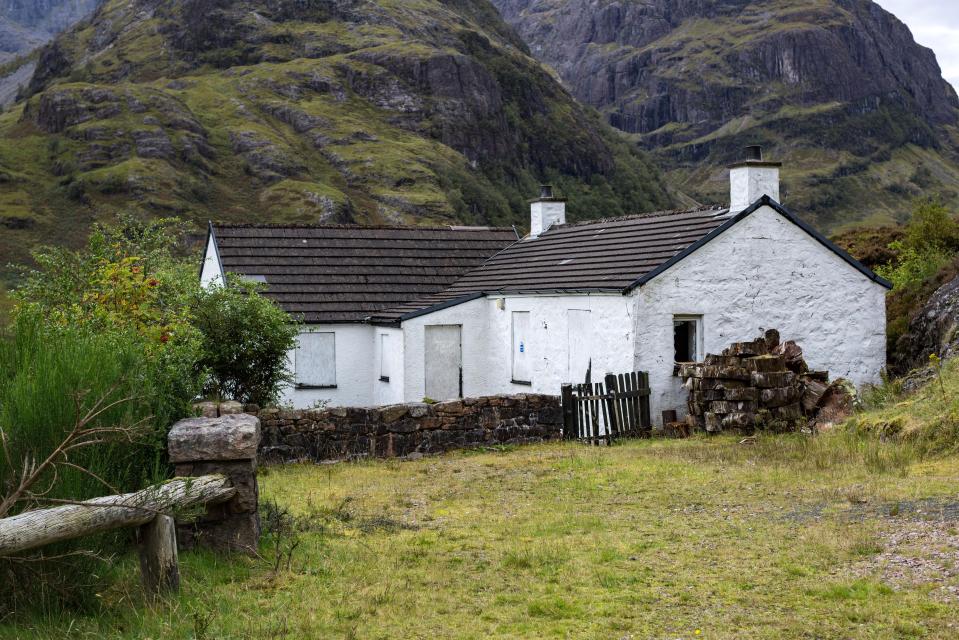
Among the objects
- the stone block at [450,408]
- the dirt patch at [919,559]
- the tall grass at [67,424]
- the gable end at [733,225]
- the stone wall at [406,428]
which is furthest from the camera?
the gable end at [733,225]

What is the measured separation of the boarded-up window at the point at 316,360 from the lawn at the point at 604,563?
1061cm

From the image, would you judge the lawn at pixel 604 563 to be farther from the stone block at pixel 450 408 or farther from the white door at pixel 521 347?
the white door at pixel 521 347

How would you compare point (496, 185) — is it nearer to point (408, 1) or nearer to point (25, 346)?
point (408, 1)

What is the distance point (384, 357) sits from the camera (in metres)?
23.7

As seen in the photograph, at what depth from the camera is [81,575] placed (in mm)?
6738

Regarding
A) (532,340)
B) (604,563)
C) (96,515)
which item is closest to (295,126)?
(532,340)

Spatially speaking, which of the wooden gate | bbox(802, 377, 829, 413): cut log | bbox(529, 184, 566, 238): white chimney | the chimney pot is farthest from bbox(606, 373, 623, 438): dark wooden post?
bbox(529, 184, 566, 238): white chimney

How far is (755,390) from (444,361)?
8242mm

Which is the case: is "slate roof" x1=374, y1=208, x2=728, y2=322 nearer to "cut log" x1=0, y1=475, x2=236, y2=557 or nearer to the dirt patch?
the dirt patch

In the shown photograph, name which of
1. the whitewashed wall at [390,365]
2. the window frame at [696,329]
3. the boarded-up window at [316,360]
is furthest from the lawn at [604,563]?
the boarded-up window at [316,360]

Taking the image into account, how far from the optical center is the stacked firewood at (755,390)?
Result: 16.9 meters

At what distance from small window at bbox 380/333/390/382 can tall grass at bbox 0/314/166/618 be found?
15.0 metres

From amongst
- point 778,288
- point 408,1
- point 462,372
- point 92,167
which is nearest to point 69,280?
point 462,372

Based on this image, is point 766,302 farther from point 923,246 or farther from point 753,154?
point 923,246
